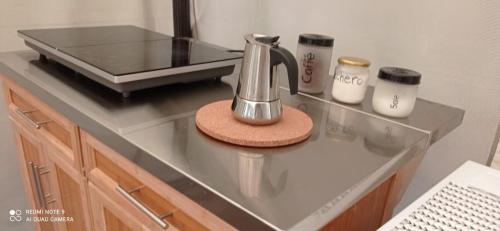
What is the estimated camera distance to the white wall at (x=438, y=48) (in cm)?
86

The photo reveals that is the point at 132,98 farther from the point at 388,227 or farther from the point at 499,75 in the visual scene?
the point at 499,75

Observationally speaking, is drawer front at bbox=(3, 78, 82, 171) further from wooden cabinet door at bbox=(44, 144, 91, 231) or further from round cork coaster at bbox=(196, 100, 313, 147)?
round cork coaster at bbox=(196, 100, 313, 147)

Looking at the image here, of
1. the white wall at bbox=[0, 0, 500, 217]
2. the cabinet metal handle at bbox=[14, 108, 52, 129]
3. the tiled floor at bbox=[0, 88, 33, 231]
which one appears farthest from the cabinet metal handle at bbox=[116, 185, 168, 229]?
the tiled floor at bbox=[0, 88, 33, 231]

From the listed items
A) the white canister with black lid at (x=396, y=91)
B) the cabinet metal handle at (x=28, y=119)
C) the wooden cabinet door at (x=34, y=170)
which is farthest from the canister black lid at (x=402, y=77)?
the wooden cabinet door at (x=34, y=170)

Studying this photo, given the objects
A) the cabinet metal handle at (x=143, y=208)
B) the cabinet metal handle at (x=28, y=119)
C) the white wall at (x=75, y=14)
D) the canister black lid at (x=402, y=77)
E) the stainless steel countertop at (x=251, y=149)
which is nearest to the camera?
the stainless steel countertop at (x=251, y=149)

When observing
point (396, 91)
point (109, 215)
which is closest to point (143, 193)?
point (109, 215)

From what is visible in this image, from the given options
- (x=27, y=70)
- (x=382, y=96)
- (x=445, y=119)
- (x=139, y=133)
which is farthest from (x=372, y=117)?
(x=27, y=70)

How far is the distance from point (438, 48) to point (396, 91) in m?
0.25

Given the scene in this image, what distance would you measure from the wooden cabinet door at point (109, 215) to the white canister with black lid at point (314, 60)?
494 mm

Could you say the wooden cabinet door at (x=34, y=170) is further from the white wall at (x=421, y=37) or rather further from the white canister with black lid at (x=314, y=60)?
the white canister with black lid at (x=314, y=60)

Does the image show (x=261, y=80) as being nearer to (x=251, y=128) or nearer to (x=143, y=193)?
(x=251, y=128)

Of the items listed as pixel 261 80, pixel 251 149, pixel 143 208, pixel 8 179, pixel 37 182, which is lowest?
pixel 8 179

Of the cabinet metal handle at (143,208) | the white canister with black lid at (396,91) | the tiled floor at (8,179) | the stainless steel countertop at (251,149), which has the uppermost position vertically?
the white canister with black lid at (396,91)

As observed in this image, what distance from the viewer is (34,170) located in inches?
43.5
